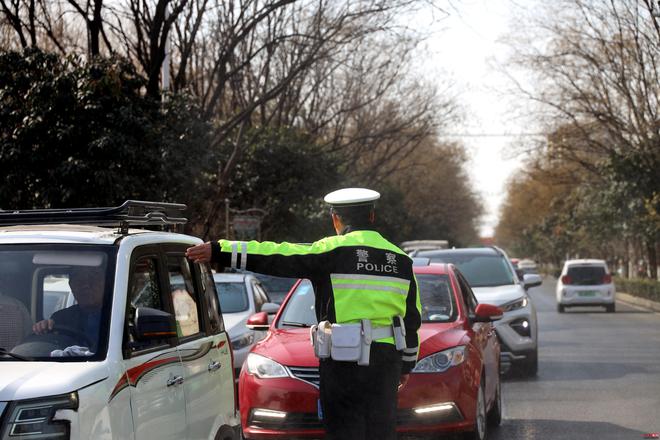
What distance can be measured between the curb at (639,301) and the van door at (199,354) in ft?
108

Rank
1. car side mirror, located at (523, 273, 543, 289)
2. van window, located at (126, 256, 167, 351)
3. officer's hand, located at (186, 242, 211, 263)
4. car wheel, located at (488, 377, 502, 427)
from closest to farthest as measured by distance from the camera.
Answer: van window, located at (126, 256, 167, 351)
officer's hand, located at (186, 242, 211, 263)
car wheel, located at (488, 377, 502, 427)
car side mirror, located at (523, 273, 543, 289)

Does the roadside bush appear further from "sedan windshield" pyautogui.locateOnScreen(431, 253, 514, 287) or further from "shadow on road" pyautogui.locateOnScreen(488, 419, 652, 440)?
"shadow on road" pyautogui.locateOnScreen(488, 419, 652, 440)

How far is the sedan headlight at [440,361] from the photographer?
8573 mm

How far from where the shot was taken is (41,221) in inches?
226

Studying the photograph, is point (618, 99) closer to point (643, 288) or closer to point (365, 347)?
point (643, 288)

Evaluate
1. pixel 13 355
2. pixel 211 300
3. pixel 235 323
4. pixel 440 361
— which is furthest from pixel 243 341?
pixel 13 355

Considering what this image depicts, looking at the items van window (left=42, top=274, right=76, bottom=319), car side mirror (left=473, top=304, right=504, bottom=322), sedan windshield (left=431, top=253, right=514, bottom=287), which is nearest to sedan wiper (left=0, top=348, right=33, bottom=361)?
van window (left=42, top=274, right=76, bottom=319)

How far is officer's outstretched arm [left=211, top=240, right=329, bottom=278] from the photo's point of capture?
213 inches

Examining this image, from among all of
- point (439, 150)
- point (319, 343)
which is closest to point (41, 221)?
point (319, 343)

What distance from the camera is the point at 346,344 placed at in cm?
560

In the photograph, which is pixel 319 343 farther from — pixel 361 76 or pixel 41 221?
pixel 361 76

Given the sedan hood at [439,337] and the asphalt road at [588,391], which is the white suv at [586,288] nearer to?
the asphalt road at [588,391]

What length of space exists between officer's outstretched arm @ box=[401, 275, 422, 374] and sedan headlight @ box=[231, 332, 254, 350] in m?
6.98

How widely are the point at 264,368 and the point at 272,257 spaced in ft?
10.3
